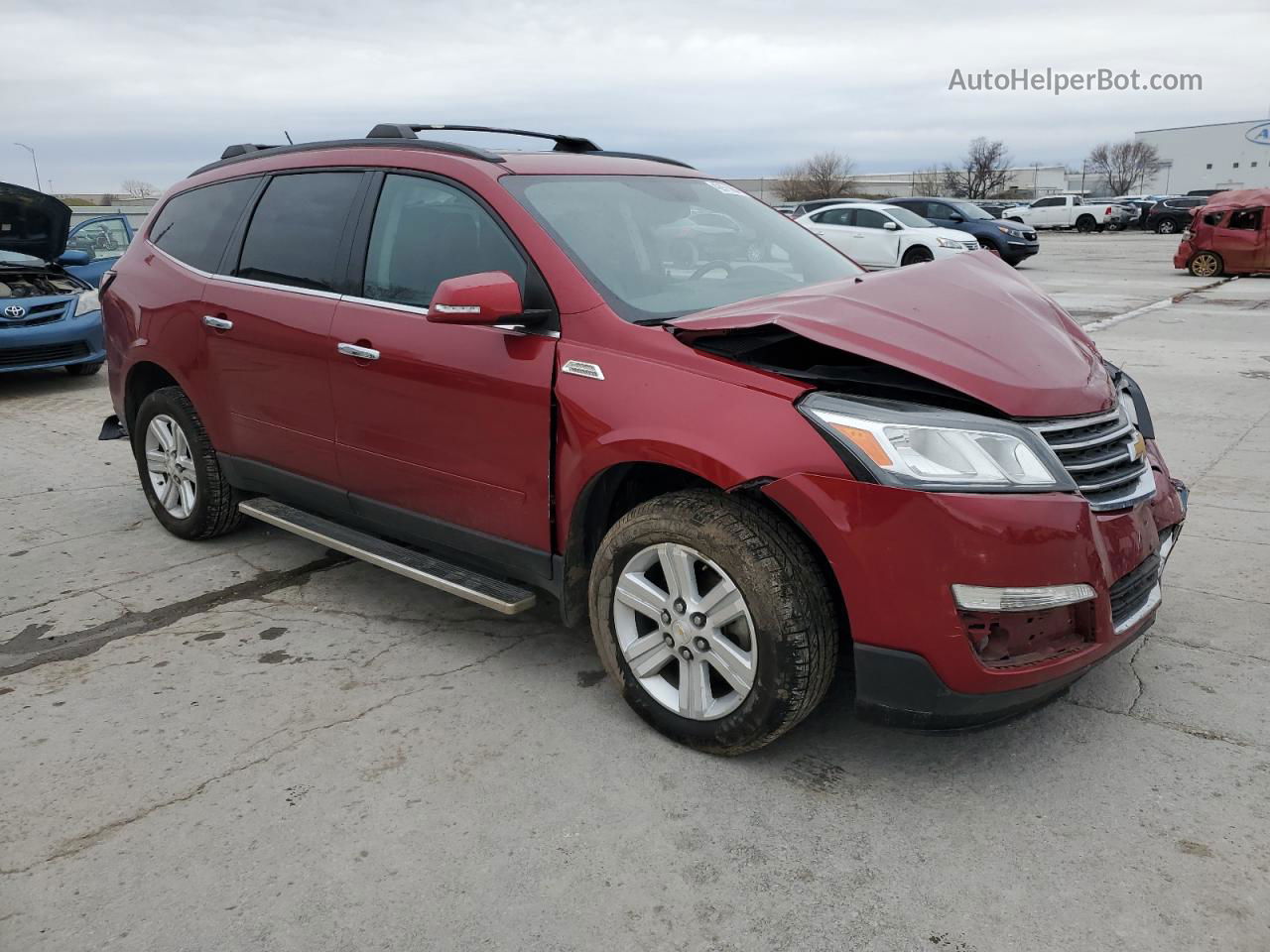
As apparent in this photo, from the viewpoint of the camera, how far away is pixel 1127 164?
95125mm

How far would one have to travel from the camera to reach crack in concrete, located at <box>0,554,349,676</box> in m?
3.79

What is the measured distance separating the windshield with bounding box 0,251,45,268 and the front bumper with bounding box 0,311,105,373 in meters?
0.72

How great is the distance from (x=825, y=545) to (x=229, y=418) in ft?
9.95

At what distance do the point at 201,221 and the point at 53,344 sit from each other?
228 inches

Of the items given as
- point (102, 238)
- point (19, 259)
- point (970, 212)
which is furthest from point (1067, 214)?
point (19, 259)

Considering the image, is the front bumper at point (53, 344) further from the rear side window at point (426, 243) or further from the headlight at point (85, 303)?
the rear side window at point (426, 243)

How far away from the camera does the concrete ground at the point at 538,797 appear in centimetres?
231

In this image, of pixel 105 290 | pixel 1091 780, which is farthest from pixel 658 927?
pixel 105 290

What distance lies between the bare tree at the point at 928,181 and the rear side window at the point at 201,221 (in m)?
80.2

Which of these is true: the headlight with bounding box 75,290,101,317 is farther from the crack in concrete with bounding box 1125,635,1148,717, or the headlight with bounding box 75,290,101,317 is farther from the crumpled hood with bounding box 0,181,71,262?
the crack in concrete with bounding box 1125,635,1148,717

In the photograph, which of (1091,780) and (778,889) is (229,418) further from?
(1091,780)

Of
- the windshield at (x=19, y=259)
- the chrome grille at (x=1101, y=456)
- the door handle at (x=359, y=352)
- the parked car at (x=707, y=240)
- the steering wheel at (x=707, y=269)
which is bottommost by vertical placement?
the chrome grille at (x=1101, y=456)

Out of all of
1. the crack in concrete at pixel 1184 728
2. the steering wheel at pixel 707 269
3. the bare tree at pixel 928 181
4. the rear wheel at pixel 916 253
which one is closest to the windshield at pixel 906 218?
the rear wheel at pixel 916 253

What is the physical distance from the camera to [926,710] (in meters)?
2.60
